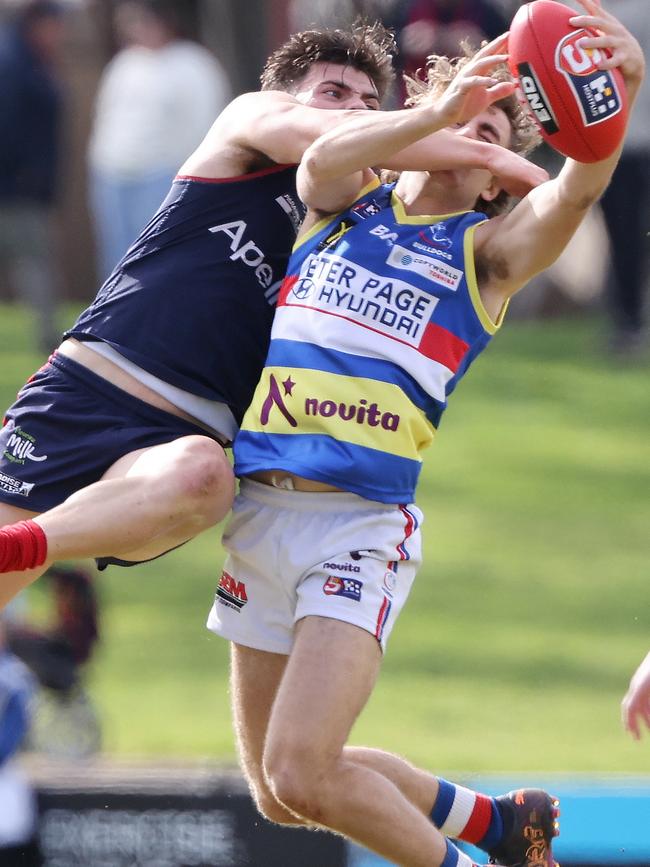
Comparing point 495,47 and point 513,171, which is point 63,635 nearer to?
point 513,171

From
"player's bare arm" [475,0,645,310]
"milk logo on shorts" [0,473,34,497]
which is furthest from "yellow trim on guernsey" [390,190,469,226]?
"milk logo on shorts" [0,473,34,497]

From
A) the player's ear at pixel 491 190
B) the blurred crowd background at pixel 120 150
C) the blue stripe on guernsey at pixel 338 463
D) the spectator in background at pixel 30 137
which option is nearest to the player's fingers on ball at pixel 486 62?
the player's ear at pixel 491 190

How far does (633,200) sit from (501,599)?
273cm

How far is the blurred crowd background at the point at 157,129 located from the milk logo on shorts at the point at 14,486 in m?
6.05

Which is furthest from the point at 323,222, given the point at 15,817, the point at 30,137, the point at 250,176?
the point at 30,137

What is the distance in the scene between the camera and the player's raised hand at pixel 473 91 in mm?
4711

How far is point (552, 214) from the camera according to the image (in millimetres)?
4941

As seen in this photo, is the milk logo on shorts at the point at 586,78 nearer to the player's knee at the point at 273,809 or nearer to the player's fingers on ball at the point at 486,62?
the player's fingers on ball at the point at 486,62

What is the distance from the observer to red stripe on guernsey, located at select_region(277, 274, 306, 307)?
5196mm

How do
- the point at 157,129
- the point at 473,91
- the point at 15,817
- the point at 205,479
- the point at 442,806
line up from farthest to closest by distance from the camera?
the point at 157,129 → the point at 15,817 → the point at 442,806 → the point at 205,479 → the point at 473,91

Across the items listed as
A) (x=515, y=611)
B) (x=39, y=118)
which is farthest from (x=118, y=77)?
(x=515, y=611)

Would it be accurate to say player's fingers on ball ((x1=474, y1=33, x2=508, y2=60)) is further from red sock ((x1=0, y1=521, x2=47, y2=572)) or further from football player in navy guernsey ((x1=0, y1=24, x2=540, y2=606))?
red sock ((x1=0, y1=521, x2=47, y2=572))

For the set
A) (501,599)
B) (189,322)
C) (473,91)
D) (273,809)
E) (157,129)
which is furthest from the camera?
(157,129)

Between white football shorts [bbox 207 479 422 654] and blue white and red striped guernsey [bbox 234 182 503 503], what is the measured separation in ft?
0.33
